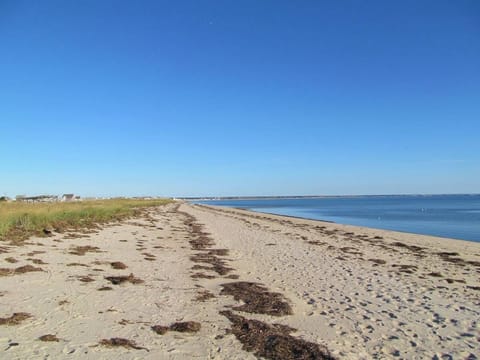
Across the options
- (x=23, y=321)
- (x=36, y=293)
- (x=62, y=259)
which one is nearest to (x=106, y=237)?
(x=62, y=259)

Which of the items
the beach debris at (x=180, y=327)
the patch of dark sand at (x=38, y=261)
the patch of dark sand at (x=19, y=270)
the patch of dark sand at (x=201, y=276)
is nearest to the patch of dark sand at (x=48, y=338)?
the beach debris at (x=180, y=327)

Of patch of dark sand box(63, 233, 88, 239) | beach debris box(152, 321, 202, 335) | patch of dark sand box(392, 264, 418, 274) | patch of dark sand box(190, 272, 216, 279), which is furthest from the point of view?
patch of dark sand box(63, 233, 88, 239)

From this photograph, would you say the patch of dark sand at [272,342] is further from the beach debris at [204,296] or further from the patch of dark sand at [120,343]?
the patch of dark sand at [120,343]

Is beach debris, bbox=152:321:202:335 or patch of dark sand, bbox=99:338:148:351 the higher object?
patch of dark sand, bbox=99:338:148:351

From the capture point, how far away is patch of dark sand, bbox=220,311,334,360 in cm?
575

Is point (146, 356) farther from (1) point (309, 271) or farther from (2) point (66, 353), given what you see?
(1) point (309, 271)

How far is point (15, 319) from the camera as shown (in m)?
6.55

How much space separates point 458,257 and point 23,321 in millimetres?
17294

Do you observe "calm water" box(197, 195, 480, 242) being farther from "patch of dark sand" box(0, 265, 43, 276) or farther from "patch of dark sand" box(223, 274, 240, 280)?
"patch of dark sand" box(0, 265, 43, 276)

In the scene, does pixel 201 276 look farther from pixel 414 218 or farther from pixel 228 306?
pixel 414 218

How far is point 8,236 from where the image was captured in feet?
53.1

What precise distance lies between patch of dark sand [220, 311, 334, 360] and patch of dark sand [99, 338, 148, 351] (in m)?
1.71

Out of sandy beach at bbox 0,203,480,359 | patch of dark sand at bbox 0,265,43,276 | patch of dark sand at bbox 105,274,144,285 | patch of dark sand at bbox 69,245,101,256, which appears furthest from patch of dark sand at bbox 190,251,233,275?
patch of dark sand at bbox 0,265,43,276

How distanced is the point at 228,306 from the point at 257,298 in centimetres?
89
